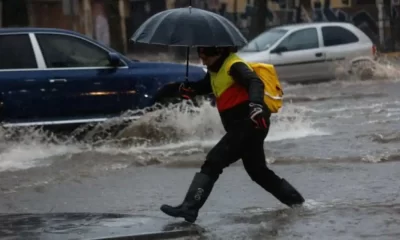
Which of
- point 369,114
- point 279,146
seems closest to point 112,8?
point 369,114

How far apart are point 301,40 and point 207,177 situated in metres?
15.7

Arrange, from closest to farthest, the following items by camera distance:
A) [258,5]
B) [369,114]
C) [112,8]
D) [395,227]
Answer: [395,227] → [369,114] → [112,8] → [258,5]

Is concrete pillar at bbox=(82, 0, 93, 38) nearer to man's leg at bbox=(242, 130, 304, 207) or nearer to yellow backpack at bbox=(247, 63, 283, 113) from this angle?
man's leg at bbox=(242, 130, 304, 207)

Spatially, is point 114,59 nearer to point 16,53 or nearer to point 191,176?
point 16,53

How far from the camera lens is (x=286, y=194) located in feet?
27.7

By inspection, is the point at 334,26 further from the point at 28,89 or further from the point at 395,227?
→ the point at 395,227

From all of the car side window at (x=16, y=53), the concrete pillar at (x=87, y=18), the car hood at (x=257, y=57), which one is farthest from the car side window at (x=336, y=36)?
the concrete pillar at (x=87, y=18)

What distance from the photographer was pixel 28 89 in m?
12.7

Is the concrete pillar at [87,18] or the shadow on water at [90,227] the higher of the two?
the shadow on water at [90,227]

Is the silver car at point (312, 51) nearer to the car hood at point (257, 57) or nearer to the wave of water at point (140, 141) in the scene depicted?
the car hood at point (257, 57)

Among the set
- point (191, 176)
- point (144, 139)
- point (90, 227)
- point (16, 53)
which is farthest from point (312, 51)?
point (90, 227)

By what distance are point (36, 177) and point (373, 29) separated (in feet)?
102

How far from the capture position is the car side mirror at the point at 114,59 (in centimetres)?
1317

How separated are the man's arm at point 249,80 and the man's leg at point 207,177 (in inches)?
17.4
